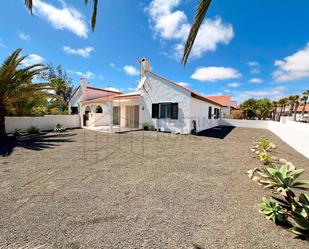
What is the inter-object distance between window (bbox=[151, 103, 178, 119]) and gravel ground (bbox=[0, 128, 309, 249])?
8.40 m

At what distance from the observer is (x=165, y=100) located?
48.2 ft

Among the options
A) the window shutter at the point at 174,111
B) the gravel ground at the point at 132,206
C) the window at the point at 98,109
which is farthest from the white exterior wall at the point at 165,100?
the gravel ground at the point at 132,206

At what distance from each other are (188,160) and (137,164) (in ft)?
7.44

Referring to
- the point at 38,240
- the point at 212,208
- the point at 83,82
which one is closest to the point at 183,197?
the point at 212,208

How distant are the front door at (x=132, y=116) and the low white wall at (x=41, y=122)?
6.56 m

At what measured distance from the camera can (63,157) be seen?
281 inches

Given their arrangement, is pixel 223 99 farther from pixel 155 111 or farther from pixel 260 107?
pixel 155 111

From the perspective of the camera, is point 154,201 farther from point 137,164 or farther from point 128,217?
point 137,164

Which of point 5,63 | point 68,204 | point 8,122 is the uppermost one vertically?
point 5,63

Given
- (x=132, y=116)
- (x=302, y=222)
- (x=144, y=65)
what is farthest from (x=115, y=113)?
(x=302, y=222)

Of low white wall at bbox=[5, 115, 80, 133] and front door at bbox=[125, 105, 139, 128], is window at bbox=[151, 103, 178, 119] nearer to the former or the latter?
front door at bbox=[125, 105, 139, 128]

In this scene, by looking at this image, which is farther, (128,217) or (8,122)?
(8,122)

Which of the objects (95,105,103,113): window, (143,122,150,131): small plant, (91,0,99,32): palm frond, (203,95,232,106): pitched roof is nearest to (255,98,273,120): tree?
(203,95,232,106): pitched roof

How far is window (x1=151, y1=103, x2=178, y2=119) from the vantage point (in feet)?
47.2
